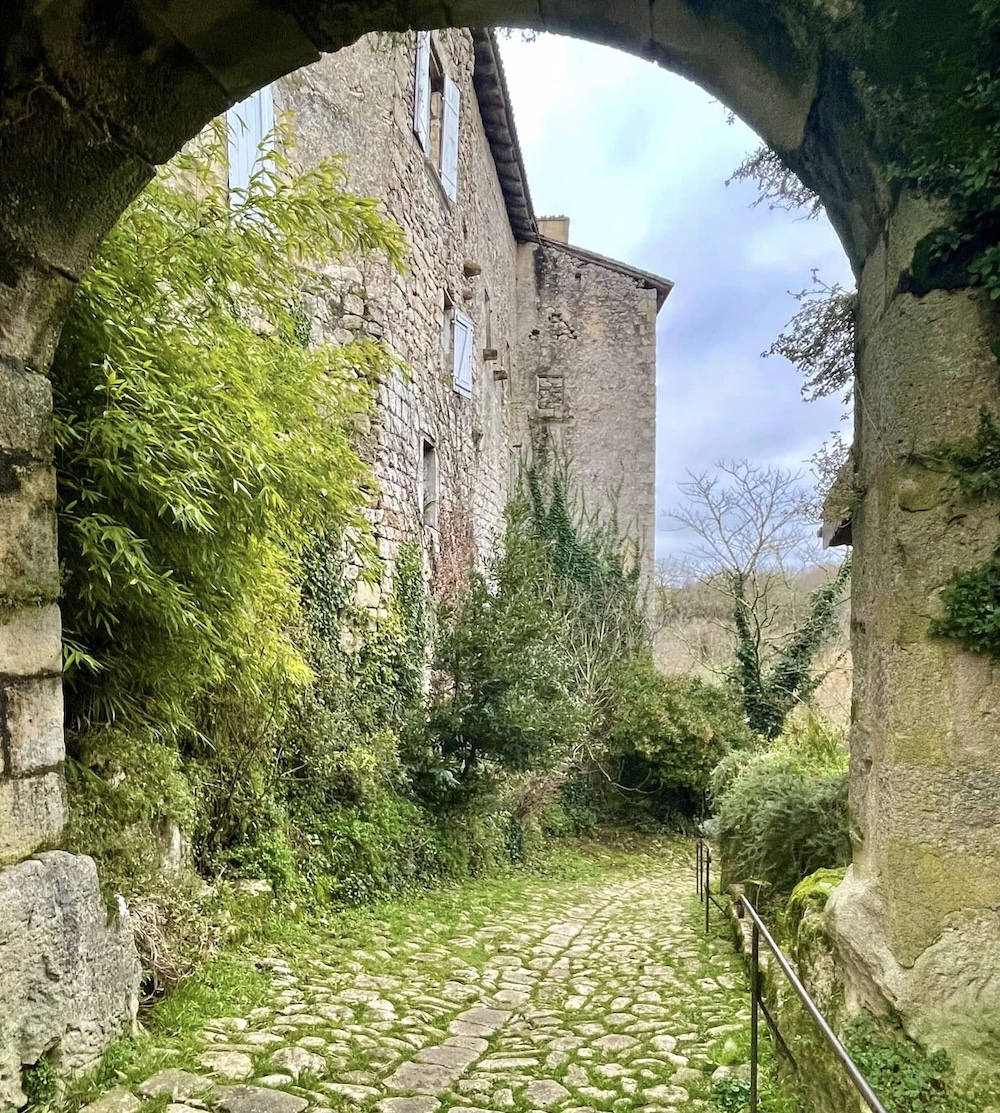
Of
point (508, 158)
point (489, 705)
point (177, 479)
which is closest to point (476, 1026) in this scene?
point (177, 479)

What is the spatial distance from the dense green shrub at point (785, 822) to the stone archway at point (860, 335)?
2.26 meters

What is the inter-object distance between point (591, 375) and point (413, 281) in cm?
749

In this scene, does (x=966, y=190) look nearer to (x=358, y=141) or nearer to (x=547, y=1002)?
(x=547, y=1002)

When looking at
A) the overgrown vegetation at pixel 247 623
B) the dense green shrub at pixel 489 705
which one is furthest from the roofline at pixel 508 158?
the dense green shrub at pixel 489 705

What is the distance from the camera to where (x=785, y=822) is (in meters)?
4.49

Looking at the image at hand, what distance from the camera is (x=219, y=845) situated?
4414 mm

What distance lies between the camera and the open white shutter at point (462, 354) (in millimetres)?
10023

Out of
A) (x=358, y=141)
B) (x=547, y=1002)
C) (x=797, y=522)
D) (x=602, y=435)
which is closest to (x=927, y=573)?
(x=547, y=1002)

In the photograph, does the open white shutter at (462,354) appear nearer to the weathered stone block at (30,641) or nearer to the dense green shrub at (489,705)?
the dense green shrub at (489,705)

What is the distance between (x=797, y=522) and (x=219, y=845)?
9307 mm

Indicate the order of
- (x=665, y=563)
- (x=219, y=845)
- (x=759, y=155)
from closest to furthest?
(x=759, y=155)
(x=219, y=845)
(x=665, y=563)

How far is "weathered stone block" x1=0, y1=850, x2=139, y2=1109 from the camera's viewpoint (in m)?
2.29

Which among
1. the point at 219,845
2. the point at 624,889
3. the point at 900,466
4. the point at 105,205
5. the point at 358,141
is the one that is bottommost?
the point at 624,889

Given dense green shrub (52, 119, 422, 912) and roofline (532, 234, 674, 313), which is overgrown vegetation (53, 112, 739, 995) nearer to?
dense green shrub (52, 119, 422, 912)
